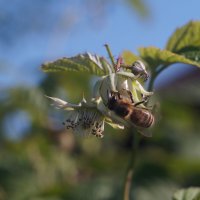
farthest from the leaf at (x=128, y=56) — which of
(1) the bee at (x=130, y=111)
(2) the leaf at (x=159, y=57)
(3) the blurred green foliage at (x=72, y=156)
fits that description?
(3) the blurred green foliage at (x=72, y=156)

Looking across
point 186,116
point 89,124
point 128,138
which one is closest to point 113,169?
point 186,116

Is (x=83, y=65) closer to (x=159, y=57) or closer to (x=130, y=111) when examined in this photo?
(x=130, y=111)

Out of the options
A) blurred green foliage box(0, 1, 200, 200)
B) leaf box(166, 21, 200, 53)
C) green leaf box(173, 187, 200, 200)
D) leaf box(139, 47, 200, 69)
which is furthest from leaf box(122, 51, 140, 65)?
blurred green foliage box(0, 1, 200, 200)

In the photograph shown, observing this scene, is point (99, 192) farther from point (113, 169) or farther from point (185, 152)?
point (185, 152)

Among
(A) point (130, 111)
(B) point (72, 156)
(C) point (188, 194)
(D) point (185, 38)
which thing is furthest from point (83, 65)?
(B) point (72, 156)

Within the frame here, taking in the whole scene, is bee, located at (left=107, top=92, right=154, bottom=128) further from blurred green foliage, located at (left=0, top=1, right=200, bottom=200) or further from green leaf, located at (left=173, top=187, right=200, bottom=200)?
blurred green foliage, located at (left=0, top=1, right=200, bottom=200)

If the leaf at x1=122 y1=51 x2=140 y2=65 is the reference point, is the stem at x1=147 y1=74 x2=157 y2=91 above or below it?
below
